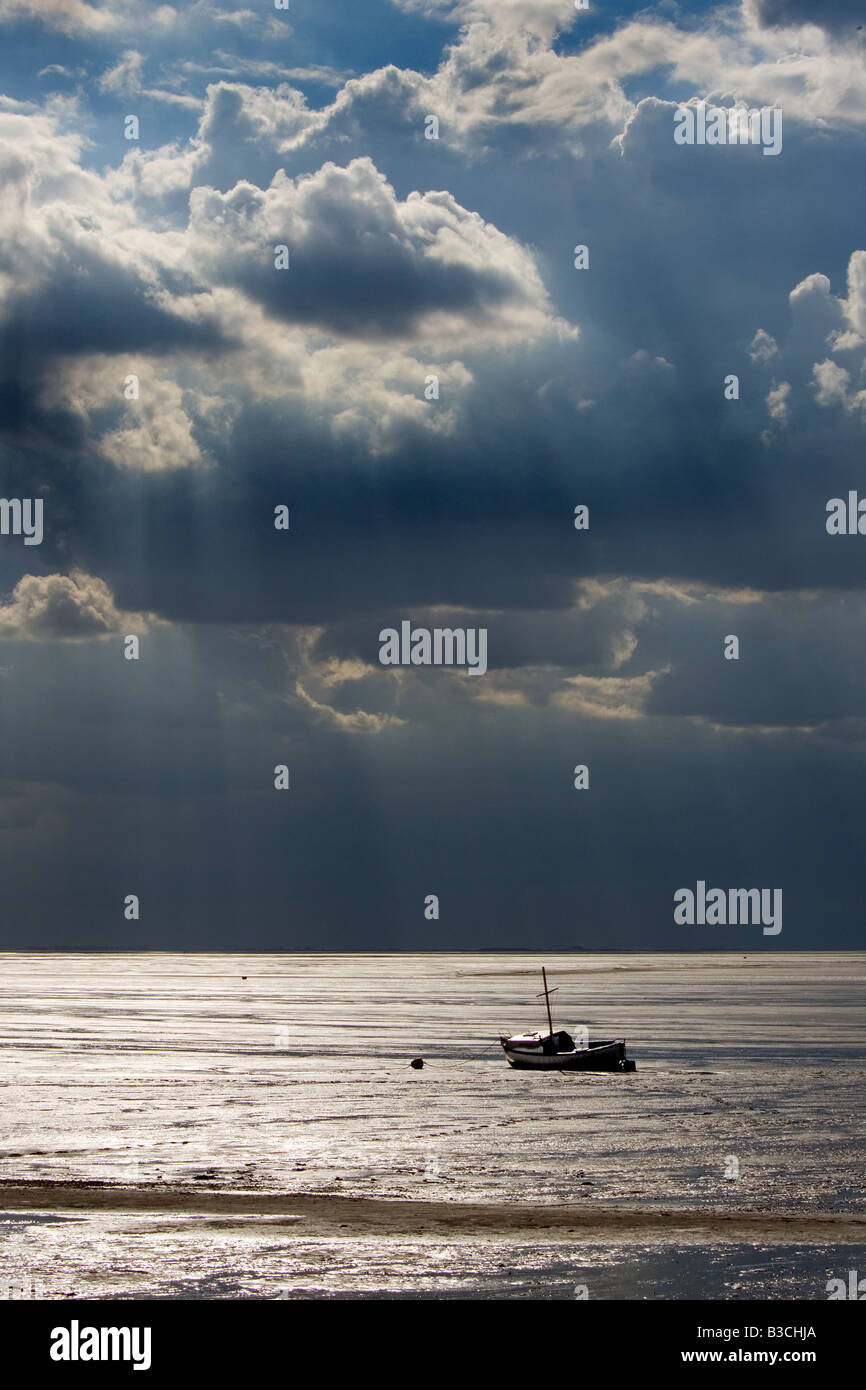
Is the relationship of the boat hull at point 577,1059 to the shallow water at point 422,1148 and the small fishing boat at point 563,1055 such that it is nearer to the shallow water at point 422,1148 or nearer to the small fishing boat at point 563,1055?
the small fishing boat at point 563,1055

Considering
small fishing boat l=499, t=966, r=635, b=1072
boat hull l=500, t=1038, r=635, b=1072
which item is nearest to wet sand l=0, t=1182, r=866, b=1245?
small fishing boat l=499, t=966, r=635, b=1072

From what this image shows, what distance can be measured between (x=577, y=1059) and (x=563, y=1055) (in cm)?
114

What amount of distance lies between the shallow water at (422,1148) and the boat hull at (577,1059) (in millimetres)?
2262

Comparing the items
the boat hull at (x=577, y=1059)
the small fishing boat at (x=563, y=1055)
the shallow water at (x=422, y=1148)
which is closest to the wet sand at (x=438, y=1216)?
the shallow water at (x=422, y=1148)

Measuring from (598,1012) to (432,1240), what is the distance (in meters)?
136

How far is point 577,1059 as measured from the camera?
88125 millimetres

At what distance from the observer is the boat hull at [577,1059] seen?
87.5m

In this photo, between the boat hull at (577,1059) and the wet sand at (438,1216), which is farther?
the boat hull at (577,1059)

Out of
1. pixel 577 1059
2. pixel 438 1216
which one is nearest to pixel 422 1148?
pixel 438 1216

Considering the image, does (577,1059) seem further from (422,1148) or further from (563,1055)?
(422,1148)

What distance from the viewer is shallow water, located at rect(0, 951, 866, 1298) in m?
32.5
